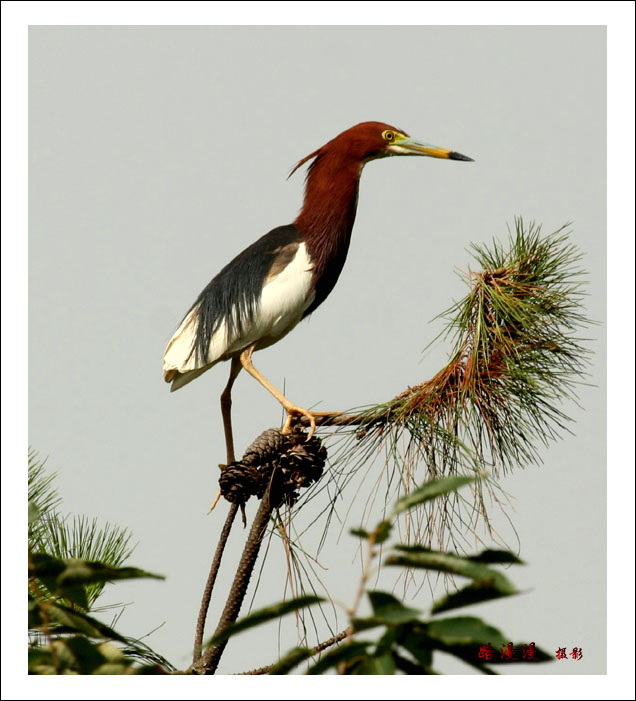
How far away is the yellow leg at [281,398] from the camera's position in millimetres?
2242

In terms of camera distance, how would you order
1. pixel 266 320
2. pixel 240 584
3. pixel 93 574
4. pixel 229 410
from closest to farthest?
pixel 93 574
pixel 240 584
pixel 266 320
pixel 229 410

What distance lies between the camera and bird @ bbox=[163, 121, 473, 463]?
2.68 m

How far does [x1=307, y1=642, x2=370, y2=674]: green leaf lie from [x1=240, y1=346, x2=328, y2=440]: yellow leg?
1.03 meters

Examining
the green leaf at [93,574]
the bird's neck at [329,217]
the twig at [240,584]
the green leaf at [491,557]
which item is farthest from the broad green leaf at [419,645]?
the bird's neck at [329,217]

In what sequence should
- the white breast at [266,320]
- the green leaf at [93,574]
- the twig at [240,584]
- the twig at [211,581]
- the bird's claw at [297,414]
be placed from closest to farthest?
the green leaf at [93,574], the twig at [240,584], the twig at [211,581], the bird's claw at [297,414], the white breast at [266,320]

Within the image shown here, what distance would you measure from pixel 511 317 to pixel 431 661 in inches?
45.6

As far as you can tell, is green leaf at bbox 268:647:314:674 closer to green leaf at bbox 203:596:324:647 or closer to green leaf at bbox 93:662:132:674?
green leaf at bbox 203:596:324:647

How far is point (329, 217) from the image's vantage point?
2727 millimetres

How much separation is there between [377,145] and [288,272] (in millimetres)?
476

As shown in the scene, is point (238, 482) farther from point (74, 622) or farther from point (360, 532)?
point (360, 532)

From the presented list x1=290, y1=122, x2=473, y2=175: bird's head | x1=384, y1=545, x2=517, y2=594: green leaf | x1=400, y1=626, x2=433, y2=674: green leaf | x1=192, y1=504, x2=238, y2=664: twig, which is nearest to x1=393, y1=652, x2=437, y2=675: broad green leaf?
x1=400, y1=626, x2=433, y2=674: green leaf

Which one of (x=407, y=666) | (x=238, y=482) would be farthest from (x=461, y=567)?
(x=238, y=482)

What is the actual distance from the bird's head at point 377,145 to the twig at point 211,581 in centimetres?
119

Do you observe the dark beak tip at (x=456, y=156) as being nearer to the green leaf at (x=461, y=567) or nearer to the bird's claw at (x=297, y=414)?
the bird's claw at (x=297, y=414)
